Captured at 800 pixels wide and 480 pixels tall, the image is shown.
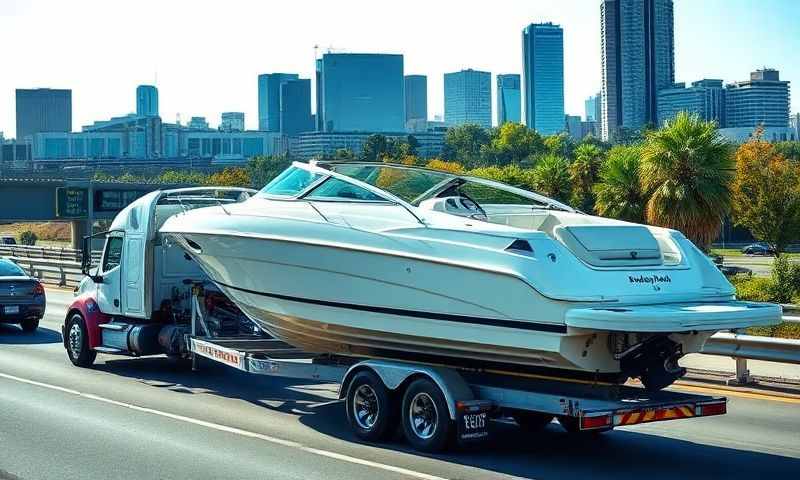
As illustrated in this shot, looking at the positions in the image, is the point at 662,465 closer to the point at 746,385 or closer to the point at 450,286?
the point at 450,286

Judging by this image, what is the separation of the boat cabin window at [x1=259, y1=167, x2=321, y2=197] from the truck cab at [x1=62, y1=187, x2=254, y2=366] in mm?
2700

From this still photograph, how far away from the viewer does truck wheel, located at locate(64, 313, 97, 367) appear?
1625cm

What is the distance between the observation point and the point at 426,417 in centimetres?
1010

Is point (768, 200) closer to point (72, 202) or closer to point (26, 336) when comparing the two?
point (72, 202)

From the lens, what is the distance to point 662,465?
960cm

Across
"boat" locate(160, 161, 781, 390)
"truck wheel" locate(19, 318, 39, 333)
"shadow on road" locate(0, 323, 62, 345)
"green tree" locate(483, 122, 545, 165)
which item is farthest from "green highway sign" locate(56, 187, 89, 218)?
"green tree" locate(483, 122, 545, 165)

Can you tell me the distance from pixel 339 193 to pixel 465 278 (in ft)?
7.37

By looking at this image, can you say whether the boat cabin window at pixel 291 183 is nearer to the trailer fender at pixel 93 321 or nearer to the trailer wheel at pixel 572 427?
the trailer wheel at pixel 572 427

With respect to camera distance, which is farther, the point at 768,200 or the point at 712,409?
the point at 768,200

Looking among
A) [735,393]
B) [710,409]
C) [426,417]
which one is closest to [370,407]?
[426,417]

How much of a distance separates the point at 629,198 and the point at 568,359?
2905cm

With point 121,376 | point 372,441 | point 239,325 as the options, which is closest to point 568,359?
point 372,441

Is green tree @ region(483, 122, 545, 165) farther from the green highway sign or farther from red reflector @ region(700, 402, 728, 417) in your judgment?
red reflector @ region(700, 402, 728, 417)

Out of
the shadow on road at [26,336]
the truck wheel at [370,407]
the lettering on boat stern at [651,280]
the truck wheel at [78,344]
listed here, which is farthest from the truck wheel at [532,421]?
the shadow on road at [26,336]
